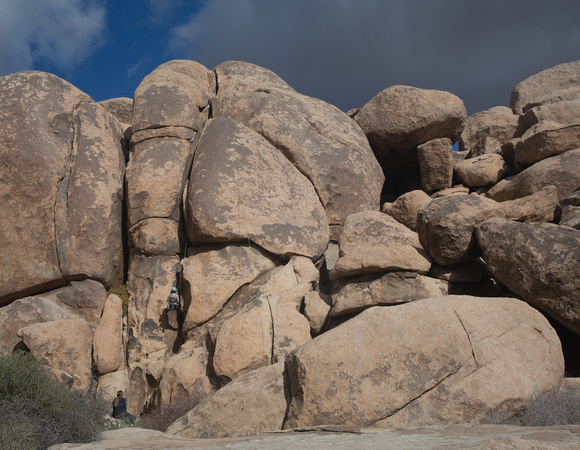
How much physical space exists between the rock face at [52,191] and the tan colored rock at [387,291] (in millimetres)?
4830

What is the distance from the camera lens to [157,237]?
35.6 feet

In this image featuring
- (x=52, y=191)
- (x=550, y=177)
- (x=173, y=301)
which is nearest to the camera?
(x=173, y=301)

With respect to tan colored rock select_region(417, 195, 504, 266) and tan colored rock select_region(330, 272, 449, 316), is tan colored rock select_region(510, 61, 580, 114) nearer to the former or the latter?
tan colored rock select_region(417, 195, 504, 266)

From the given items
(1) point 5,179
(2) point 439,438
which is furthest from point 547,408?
(1) point 5,179

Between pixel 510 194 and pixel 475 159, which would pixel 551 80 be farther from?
pixel 510 194

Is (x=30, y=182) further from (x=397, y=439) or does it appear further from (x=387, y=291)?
(x=397, y=439)

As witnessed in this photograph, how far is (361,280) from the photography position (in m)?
9.00

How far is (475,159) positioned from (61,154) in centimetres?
941

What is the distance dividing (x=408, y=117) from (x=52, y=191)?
8783 millimetres

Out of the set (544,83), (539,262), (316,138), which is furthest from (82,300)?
(544,83)

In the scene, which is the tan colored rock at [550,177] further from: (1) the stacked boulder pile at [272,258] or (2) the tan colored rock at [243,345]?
(2) the tan colored rock at [243,345]

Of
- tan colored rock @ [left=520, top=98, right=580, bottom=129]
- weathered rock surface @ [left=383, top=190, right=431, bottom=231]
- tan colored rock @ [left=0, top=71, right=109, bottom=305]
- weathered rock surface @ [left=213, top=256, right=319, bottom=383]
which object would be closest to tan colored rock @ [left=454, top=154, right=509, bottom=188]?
tan colored rock @ [left=520, top=98, right=580, bottom=129]

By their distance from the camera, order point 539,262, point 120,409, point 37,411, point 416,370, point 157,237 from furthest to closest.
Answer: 1. point 157,237
2. point 120,409
3. point 539,262
4. point 416,370
5. point 37,411

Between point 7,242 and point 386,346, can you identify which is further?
point 7,242
